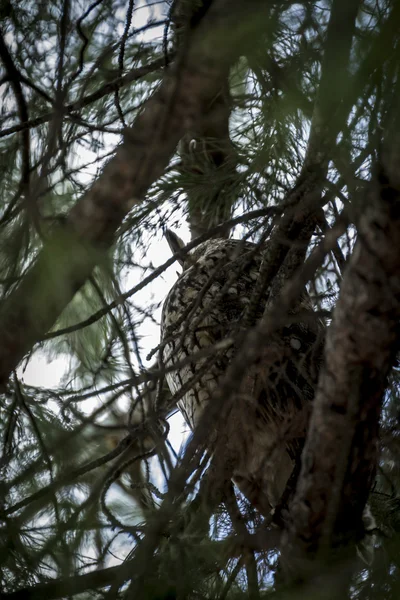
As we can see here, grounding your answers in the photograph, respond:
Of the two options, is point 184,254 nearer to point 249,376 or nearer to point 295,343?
point 249,376

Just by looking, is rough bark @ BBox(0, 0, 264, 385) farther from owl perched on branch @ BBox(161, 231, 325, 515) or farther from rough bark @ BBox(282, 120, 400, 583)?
rough bark @ BBox(282, 120, 400, 583)

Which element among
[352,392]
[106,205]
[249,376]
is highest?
[106,205]

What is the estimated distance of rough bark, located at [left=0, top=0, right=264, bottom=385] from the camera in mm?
1222

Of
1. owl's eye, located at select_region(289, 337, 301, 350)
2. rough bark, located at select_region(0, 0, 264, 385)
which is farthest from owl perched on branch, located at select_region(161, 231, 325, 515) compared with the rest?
rough bark, located at select_region(0, 0, 264, 385)

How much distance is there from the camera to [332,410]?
108 cm

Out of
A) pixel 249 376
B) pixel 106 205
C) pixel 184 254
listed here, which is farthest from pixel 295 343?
pixel 106 205

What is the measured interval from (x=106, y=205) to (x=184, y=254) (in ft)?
0.82

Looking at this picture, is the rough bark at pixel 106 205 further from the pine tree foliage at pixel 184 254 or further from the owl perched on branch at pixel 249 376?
the owl perched on branch at pixel 249 376

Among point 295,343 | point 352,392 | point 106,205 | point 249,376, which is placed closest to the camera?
point 352,392

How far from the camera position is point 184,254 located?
58.4 inches

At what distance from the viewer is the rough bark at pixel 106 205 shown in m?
1.22

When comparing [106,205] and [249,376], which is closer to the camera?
[106,205]

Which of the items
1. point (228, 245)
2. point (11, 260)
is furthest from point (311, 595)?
point (228, 245)

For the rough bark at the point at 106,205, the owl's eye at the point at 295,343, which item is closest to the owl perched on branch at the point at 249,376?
the owl's eye at the point at 295,343
